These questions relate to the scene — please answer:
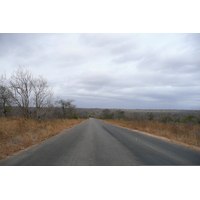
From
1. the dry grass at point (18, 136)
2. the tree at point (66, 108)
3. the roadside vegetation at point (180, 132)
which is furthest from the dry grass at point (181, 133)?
the tree at point (66, 108)

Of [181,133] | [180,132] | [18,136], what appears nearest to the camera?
[18,136]

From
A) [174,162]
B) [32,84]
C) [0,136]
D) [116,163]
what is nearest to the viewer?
[116,163]

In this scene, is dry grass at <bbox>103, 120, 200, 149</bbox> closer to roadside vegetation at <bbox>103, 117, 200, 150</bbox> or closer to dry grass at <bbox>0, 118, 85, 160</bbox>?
roadside vegetation at <bbox>103, 117, 200, 150</bbox>

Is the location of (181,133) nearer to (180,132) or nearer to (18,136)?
(180,132)

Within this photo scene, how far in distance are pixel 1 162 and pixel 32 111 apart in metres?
16.0

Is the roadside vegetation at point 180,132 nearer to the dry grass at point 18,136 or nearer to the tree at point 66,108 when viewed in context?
the dry grass at point 18,136

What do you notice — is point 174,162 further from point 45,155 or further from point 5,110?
point 5,110

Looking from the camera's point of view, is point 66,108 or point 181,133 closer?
point 181,133

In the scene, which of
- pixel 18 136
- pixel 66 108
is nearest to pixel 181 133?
pixel 18 136

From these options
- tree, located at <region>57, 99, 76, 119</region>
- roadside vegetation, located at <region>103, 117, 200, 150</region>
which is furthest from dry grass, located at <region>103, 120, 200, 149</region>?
tree, located at <region>57, 99, 76, 119</region>

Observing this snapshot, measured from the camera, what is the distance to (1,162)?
4.92 metres

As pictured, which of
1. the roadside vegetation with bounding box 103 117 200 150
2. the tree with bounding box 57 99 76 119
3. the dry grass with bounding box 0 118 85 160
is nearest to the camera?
the dry grass with bounding box 0 118 85 160

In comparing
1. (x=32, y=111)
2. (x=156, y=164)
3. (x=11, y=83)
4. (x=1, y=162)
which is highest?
(x=11, y=83)

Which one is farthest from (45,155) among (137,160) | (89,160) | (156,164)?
(156,164)
